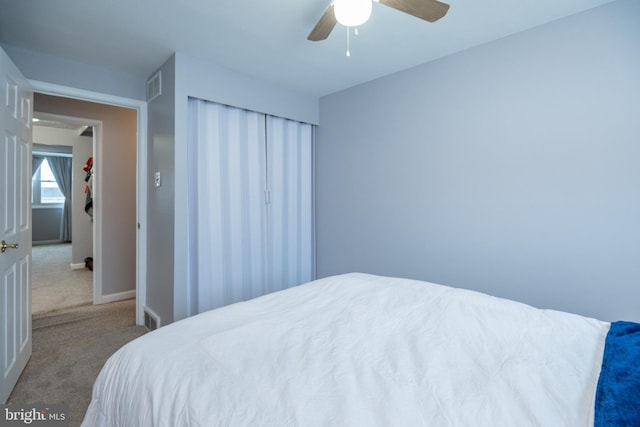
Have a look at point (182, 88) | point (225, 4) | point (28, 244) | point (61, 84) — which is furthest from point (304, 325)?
point (61, 84)

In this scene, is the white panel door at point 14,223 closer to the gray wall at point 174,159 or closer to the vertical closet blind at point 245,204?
the gray wall at point 174,159

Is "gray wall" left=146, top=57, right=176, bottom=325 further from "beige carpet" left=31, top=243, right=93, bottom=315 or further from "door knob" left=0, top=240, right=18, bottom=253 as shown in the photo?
"beige carpet" left=31, top=243, right=93, bottom=315

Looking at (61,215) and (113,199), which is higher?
(113,199)

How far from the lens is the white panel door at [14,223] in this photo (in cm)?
175

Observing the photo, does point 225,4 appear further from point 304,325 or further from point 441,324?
point 441,324

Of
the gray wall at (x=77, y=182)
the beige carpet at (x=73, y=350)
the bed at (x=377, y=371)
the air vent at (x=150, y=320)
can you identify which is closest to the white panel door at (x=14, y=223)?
the beige carpet at (x=73, y=350)

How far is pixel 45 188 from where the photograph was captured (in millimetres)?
7523

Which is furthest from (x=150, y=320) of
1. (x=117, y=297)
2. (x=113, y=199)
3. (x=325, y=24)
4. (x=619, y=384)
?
(x=619, y=384)

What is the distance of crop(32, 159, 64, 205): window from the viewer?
7362 mm

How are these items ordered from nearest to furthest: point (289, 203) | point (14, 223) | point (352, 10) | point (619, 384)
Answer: point (619, 384)
point (352, 10)
point (14, 223)
point (289, 203)

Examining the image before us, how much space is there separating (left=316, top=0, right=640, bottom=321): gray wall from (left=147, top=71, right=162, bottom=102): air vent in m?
1.82

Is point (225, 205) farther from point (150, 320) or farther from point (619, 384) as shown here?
point (619, 384)

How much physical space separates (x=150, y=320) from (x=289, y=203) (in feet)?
5.70

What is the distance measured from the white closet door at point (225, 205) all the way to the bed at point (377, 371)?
1495 millimetres
